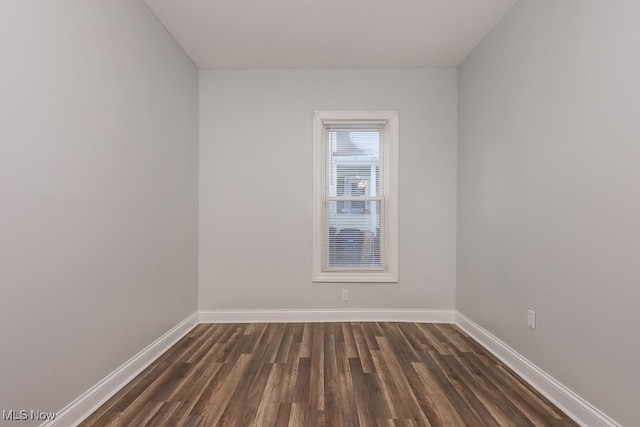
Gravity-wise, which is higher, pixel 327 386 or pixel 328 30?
pixel 328 30

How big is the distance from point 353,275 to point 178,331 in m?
1.83

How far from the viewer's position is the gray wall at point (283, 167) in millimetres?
3531

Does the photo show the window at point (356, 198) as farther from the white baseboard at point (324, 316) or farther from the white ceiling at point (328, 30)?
the white ceiling at point (328, 30)

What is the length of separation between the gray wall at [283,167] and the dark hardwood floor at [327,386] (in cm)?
62

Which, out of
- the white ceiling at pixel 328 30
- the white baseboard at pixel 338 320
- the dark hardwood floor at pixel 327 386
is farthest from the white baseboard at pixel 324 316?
the white ceiling at pixel 328 30

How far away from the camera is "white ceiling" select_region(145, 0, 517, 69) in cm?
248

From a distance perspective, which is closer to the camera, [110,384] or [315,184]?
[110,384]

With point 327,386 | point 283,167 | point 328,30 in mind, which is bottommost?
point 327,386

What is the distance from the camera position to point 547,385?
2047mm

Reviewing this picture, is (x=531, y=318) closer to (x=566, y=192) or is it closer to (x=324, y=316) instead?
(x=566, y=192)

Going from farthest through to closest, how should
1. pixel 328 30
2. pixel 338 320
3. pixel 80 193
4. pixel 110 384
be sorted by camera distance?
1. pixel 338 320
2. pixel 328 30
3. pixel 110 384
4. pixel 80 193

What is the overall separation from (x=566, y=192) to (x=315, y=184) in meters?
2.21

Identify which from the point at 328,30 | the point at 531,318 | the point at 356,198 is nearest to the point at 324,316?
the point at 356,198

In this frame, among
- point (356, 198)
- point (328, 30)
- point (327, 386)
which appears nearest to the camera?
point (327, 386)
